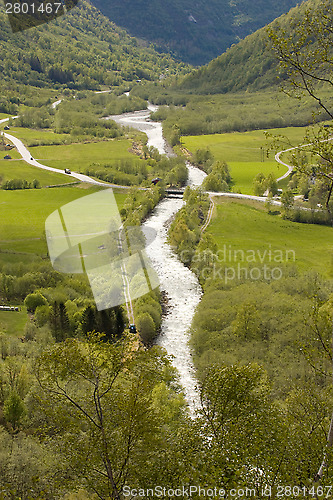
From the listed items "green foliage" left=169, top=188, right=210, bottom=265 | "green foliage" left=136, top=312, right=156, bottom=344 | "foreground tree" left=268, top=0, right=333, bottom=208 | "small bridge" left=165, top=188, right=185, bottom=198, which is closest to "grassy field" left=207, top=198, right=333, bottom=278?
"green foliage" left=169, top=188, right=210, bottom=265

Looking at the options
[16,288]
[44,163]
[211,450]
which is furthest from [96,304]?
[44,163]

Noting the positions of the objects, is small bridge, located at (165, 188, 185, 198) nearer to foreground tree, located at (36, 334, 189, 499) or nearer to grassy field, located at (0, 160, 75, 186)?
grassy field, located at (0, 160, 75, 186)

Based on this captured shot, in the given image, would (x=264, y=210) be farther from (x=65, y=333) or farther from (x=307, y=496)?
(x=307, y=496)

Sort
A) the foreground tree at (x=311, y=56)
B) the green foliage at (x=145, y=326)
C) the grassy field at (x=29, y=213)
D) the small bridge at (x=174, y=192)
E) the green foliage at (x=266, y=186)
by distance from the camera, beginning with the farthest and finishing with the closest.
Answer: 1. the small bridge at (x=174, y=192)
2. the green foliage at (x=266, y=186)
3. the grassy field at (x=29, y=213)
4. the green foliage at (x=145, y=326)
5. the foreground tree at (x=311, y=56)

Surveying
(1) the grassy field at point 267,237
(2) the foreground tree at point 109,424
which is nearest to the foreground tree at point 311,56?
(2) the foreground tree at point 109,424

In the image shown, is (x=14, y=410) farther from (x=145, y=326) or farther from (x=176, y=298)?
(x=176, y=298)

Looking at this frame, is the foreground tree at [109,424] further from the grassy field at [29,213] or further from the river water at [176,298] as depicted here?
the grassy field at [29,213]
